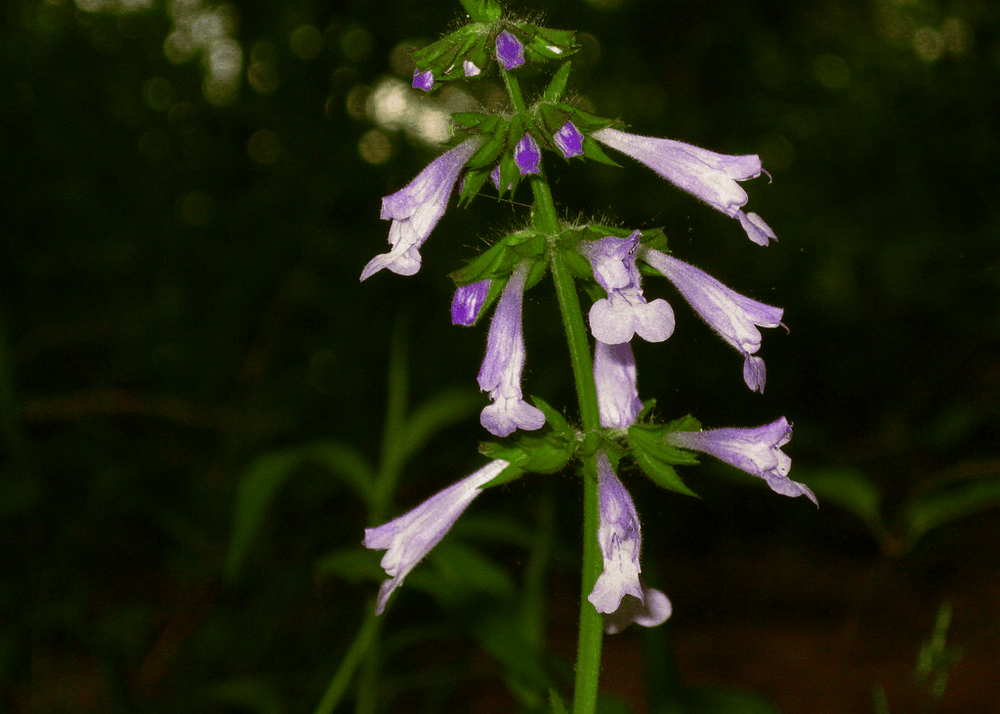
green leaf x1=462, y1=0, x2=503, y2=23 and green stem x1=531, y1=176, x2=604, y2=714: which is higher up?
green leaf x1=462, y1=0, x2=503, y2=23

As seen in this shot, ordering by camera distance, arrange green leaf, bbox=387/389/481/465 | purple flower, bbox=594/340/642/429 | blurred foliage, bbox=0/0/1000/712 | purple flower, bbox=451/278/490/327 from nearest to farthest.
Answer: purple flower, bbox=451/278/490/327, purple flower, bbox=594/340/642/429, green leaf, bbox=387/389/481/465, blurred foliage, bbox=0/0/1000/712

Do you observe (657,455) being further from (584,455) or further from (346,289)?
(346,289)

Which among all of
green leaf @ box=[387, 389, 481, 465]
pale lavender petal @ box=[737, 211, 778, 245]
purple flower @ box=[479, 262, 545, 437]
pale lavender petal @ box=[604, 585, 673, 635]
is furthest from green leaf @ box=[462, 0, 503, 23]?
green leaf @ box=[387, 389, 481, 465]

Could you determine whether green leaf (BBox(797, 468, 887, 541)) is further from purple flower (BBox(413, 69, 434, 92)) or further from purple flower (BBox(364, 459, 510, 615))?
purple flower (BBox(413, 69, 434, 92))

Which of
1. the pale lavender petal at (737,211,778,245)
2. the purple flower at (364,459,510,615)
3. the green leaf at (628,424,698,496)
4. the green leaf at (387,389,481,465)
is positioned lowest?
the green leaf at (387,389,481,465)

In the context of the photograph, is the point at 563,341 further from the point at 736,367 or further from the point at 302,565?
the point at 302,565

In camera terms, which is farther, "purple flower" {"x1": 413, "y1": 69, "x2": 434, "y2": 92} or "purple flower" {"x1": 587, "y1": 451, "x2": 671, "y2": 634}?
"purple flower" {"x1": 413, "y1": 69, "x2": 434, "y2": 92}

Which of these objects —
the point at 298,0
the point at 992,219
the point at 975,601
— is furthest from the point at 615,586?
the point at 992,219

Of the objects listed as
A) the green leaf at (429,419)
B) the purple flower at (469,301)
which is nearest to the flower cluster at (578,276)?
the purple flower at (469,301)
